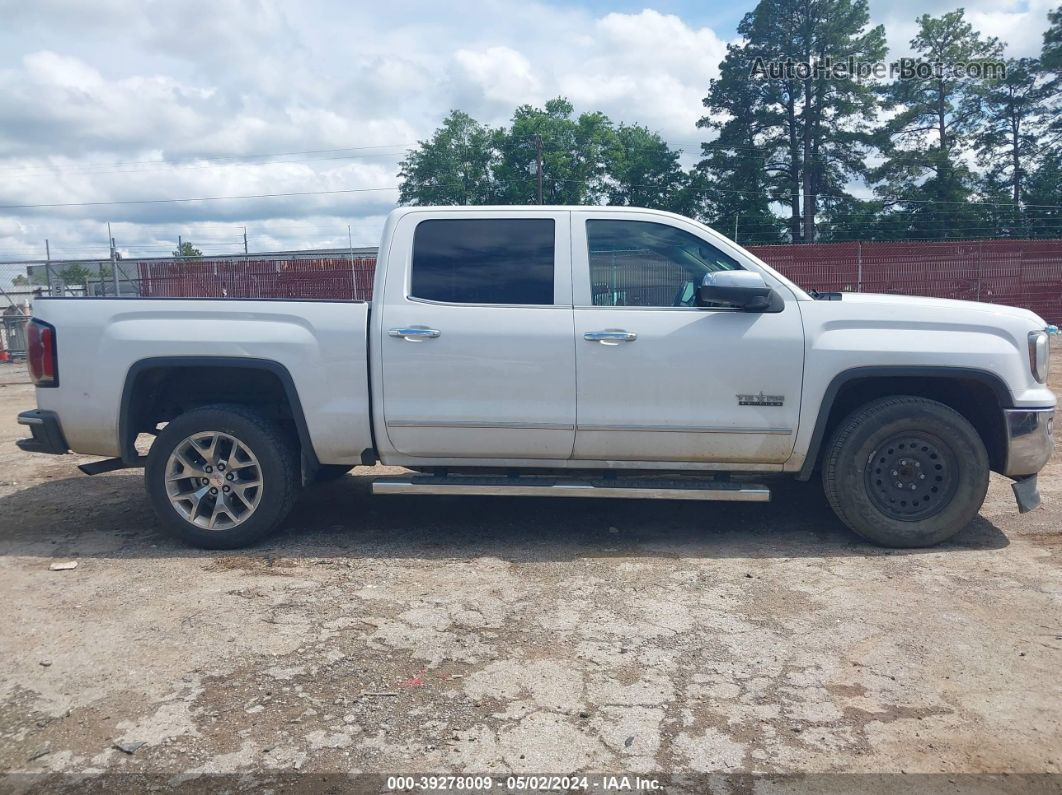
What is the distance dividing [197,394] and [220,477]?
24.3 inches

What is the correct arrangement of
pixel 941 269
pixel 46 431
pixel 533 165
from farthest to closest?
pixel 533 165, pixel 941 269, pixel 46 431

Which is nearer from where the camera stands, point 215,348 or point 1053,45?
point 215,348

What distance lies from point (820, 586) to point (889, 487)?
2.84 ft

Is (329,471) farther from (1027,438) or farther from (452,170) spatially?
(452,170)

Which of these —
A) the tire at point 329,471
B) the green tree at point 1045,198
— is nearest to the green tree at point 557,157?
the green tree at point 1045,198

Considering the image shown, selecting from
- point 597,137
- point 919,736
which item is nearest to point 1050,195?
point 597,137

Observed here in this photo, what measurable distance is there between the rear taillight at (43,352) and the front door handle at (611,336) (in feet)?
10.1

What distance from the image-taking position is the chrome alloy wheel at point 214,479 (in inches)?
190

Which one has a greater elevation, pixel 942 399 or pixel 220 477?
pixel 942 399

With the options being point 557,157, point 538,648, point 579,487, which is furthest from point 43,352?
point 557,157

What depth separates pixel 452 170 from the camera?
5128cm

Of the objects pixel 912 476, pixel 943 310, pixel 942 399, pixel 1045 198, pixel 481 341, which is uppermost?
pixel 1045 198

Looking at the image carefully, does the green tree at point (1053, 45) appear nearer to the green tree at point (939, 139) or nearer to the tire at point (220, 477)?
the green tree at point (939, 139)

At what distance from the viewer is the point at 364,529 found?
210 inches
